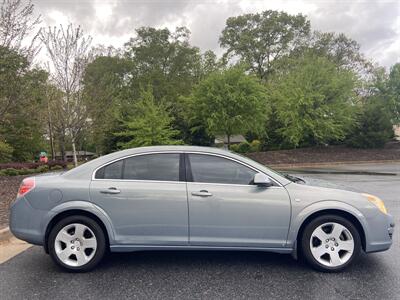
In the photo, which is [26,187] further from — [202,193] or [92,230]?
[202,193]

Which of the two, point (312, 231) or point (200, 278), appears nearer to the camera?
point (200, 278)

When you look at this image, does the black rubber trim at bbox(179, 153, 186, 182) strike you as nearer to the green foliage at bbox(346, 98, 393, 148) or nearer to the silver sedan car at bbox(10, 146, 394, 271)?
the silver sedan car at bbox(10, 146, 394, 271)

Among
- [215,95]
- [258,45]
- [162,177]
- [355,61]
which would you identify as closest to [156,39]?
[258,45]

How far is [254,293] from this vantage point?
10.2 feet

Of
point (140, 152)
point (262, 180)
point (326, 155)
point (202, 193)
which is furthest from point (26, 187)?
point (326, 155)

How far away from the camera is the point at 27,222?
3.72 meters

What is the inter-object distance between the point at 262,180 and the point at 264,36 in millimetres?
38884

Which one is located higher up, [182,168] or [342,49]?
[342,49]

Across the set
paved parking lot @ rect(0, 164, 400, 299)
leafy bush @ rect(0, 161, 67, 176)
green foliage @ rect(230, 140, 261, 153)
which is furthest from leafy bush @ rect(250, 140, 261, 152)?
paved parking lot @ rect(0, 164, 400, 299)

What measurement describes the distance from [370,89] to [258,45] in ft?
49.4

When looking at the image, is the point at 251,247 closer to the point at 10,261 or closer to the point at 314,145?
the point at 10,261

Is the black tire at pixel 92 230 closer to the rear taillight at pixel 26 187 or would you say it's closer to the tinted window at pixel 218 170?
the rear taillight at pixel 26 187

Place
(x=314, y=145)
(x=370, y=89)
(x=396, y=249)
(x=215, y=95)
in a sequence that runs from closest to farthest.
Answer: (x=396, y=249)
(x=215, y=95)
(x=314, y=145)
(x=370, y=89)

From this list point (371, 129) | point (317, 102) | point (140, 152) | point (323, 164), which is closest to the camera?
point (140, 152)
